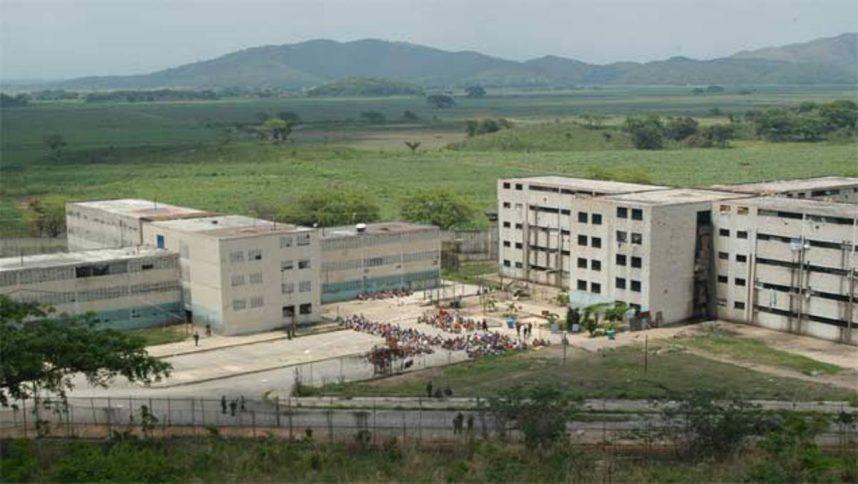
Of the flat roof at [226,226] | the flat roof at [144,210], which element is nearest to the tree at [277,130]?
the flat roof at [144,210]

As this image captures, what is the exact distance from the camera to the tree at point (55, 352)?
2573 centimetres

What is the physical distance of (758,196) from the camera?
47.6 meters

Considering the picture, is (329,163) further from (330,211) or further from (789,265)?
(789,265)

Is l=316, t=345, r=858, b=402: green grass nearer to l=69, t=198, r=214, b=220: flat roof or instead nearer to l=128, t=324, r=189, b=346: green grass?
l=128, t=324, r=189, b=346: green grass

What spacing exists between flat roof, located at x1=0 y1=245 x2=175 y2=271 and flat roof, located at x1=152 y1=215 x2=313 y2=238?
4.79 feet

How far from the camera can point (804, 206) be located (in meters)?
41.9

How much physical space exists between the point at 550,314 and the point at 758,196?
1134 cm

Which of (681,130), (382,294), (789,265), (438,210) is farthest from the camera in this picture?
(681,130)

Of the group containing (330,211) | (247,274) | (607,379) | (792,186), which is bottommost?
(607,379)

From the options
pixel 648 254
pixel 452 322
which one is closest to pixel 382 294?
pixel 452 322

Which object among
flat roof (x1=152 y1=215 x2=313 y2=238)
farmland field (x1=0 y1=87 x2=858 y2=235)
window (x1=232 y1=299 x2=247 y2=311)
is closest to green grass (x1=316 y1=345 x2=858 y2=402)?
window (x1=232 y1=299 x2=247 y2=311)

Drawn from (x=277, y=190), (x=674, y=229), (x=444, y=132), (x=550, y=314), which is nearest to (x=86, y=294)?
(x=550, y=314)

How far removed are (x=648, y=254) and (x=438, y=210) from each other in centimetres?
2467

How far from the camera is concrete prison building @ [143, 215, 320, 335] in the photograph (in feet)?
137
